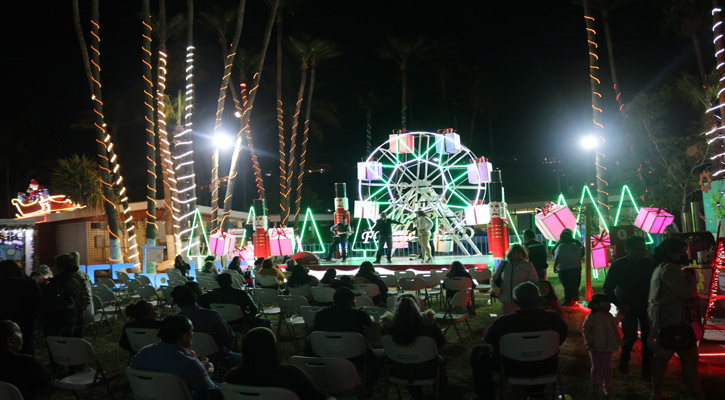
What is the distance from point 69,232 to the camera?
24.3 metres

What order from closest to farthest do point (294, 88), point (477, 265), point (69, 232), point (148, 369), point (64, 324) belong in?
point (148, 369), point (64, 324), point (477, 265), point (69, 232), point (294, 88)

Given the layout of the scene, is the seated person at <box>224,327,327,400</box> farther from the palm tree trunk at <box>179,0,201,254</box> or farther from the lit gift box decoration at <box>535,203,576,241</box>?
the palm tree trunk at <box>179,0,201,254</box>

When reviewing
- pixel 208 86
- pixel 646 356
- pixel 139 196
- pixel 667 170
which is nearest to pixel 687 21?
pixel 667 170

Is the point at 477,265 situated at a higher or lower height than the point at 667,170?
lower

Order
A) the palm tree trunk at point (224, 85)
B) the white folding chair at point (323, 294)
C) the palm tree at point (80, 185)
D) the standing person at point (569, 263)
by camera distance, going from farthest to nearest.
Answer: the palm tree at point (80, 185)
the palm tree trunk at point (224, 85)
the standing person at point (569, 263)
the white folding chair at point (323, 294)

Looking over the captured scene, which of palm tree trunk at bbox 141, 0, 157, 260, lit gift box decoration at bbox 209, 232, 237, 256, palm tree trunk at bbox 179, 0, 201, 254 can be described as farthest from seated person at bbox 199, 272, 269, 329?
palm tree trunk at bbox 179, 0, 201, 254

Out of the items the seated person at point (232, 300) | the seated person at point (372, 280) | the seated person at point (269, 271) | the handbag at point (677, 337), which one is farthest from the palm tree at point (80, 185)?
the handbag at point (677, 337)

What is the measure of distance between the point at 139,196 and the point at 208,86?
1015 cm

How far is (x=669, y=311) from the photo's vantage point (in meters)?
4.84

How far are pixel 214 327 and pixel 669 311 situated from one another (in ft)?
13.4

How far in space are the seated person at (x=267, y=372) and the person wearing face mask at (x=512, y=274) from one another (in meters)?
4.10

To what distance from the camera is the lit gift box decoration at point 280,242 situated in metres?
17.9

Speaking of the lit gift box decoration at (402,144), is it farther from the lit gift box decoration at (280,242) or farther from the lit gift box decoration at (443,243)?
the lit gift box decoration at (280,242)

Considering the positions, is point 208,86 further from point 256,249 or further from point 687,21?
point 687,21
